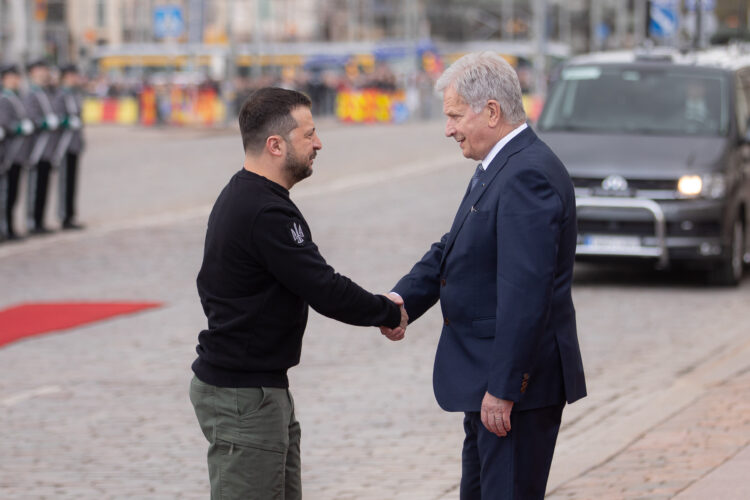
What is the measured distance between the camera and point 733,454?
6.51m

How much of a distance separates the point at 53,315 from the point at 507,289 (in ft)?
26.0

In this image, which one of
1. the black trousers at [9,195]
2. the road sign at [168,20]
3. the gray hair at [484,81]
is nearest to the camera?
the gray hair at [484,81]

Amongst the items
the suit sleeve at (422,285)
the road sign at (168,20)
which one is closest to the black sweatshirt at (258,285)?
the suit sleeve at (422,285)

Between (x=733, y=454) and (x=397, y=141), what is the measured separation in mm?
30014

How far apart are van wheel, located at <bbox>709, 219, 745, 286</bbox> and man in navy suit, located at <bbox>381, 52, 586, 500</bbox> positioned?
28.6 ft

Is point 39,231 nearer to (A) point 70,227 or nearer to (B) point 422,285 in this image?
(A) point 70,227

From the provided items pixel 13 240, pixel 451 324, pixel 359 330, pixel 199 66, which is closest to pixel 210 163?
pixel 13 240

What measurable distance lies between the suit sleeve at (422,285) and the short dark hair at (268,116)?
31.6 inches

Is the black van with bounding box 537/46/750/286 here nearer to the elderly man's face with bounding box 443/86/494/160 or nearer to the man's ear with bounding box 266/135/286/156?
the elderly man's face with bounding box 443/86/494/160

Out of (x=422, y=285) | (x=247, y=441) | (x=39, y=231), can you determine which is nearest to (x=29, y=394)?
(x=422, y=285)

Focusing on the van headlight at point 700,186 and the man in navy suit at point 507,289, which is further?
the van headlight at point 700,186

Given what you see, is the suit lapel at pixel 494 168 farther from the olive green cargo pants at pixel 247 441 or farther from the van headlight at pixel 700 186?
the van headlight at pixel 700 186

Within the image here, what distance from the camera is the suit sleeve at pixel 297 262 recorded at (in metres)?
4.16

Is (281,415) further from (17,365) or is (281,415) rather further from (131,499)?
(17,365)
